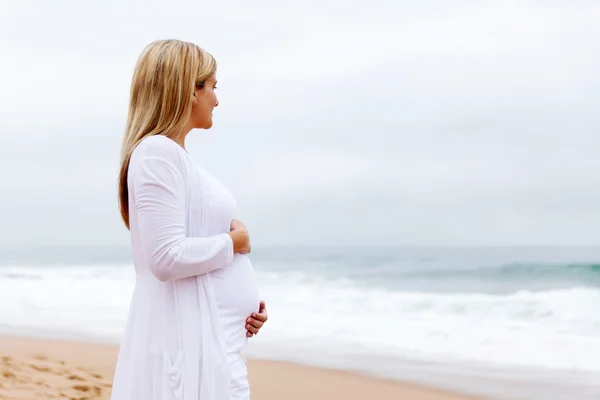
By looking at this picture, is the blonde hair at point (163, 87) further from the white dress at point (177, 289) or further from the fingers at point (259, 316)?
the fingers at point (259, 316)

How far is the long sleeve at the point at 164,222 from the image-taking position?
1.81 meters

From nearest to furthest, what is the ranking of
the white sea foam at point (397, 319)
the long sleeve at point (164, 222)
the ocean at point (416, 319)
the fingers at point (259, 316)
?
the long sleeve at point (164, 222) → the fingers at point (259, 316) → the ocean at point (416, 319) → the white sea foam at point (397, 319)

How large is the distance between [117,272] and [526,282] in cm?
1133

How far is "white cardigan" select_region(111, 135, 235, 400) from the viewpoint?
1.82 m

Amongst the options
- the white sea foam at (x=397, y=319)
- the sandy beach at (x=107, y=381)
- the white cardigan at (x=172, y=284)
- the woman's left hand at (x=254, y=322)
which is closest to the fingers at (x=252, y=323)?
the woman's left hand at (x=254, y=322)

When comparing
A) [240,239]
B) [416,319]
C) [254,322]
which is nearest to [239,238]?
[240,239]

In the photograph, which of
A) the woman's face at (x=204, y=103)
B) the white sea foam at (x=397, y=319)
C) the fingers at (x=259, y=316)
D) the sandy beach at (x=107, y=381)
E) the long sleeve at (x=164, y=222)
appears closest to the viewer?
the long sleeve at (x=164, y=222)

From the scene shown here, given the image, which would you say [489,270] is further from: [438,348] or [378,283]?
[438,348]

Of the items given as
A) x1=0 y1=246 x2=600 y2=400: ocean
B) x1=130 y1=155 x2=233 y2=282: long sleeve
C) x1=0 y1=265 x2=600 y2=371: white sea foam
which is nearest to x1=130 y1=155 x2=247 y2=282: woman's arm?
x1=130 y1=155 x2=233 y2=282: long sleeve

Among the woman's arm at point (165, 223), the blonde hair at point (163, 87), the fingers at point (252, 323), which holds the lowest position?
the fingers at point (252, 323)

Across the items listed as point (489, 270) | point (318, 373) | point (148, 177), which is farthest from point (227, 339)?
point (489, 270)

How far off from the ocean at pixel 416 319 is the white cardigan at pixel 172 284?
16.0 ft

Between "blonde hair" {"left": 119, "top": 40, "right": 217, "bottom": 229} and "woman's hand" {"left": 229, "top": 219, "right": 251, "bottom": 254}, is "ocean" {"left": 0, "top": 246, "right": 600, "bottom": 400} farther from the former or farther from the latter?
"blonde hair" {"left": 119, "top": 40, "right": 217, "bottom": 229}

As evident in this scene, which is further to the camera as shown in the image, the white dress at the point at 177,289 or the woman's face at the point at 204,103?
the woman's face at the point at 204,103
